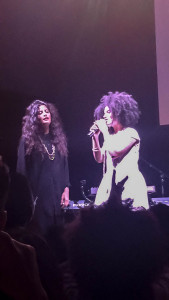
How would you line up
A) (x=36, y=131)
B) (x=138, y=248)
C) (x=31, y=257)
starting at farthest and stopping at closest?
(x=36, y=131) < (x=138, y=248) < (x=31, y=257)

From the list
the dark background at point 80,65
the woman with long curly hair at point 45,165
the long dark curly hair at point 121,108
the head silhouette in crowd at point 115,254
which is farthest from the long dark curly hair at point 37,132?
the head silhouette in crowd at point 115,254

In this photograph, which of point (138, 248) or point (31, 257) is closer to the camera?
point (31, 257)

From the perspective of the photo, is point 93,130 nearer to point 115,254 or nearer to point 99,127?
point 99,127

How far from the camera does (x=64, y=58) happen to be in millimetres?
5277

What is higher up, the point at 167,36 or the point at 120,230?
the point at 167,36

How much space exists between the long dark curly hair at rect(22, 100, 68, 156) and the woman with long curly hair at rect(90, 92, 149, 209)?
1.85ft

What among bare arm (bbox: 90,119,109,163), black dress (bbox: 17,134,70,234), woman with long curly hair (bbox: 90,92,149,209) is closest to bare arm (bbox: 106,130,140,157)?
woman with long curly hair (bbox: 90,92,149,209)

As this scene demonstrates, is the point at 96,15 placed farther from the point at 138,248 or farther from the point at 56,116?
the point at 138,248

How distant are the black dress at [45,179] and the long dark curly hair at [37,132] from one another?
0.18 ft

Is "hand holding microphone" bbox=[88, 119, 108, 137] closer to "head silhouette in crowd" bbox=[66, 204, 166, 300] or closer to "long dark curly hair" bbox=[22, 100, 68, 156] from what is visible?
"long dark curly hair" bbox=[22, 100, 68, 156]

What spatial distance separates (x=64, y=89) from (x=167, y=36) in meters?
1.62

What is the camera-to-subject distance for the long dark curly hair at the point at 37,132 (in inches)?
158

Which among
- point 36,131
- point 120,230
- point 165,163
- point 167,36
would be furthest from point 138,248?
point 165,163

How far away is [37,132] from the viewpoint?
163 inches
